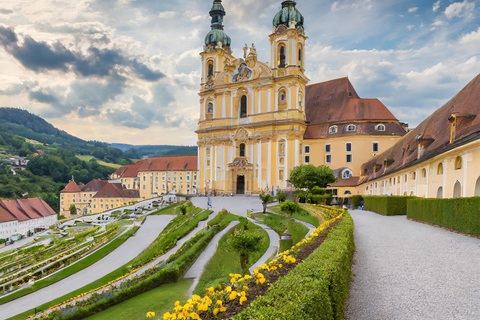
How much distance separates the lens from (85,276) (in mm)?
23828

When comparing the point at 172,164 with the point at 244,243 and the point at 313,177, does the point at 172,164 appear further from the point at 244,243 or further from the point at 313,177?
the point at 244,243

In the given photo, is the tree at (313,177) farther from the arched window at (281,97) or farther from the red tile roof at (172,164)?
the red tile roof at (172,164)

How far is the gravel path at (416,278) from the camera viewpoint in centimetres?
711

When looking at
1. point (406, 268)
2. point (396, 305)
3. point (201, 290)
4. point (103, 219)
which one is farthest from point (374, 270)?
point (103, 219)

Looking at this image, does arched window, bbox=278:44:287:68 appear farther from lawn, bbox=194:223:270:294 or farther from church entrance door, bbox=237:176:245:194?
lawn, bbox=194:223:270:294

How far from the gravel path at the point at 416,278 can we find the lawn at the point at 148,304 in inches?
320

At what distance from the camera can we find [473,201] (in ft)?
46.4

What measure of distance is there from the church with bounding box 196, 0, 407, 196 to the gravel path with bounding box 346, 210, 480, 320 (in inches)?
1501

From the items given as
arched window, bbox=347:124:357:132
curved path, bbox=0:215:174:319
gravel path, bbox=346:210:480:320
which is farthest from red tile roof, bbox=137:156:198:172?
gravel path, bbox=346:210:480:320

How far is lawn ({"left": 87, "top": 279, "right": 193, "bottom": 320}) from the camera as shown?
46.7ft

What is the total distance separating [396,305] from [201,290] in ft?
33.7

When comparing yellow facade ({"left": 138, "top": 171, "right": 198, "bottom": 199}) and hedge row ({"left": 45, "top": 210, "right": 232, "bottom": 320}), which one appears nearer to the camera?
hedge row ({"left": 45, "top": 210, "right": 232, "bottom": 320})

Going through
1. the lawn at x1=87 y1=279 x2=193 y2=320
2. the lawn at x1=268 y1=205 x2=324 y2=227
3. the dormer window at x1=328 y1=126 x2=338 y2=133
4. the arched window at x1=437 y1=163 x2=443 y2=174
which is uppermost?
the dormer window at x1=328 y1=126 x2=338 y2=133

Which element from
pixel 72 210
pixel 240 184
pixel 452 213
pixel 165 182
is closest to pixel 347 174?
pixel 240 184
